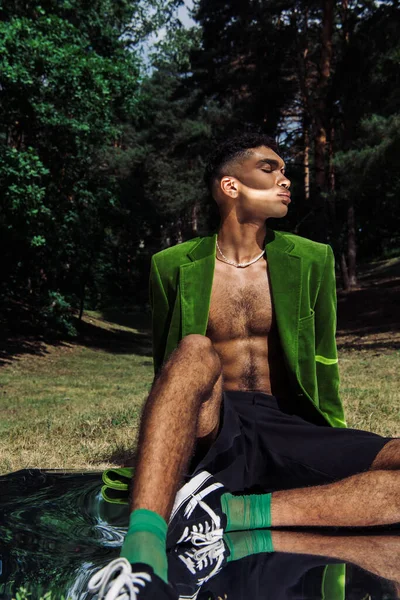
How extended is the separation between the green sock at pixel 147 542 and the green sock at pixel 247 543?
0.47 m

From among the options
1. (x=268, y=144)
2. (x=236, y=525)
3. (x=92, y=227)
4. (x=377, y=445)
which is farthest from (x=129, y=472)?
(x=92, y=227)

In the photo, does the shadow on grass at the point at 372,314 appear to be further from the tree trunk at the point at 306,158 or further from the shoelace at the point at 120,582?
the shoelace at the point at 120,582

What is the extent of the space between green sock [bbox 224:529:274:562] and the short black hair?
5.36 feet

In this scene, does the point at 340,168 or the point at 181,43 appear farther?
the point at 181,43

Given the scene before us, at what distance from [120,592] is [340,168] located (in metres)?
15.9

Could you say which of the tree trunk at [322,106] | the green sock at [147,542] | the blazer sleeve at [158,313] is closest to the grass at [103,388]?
the blazer sleeve at [158,313]

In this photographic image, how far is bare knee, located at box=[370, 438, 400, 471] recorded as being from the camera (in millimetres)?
2666

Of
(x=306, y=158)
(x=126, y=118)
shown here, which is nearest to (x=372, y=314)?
(x=306, y=158)

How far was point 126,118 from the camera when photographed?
1803 centimetres

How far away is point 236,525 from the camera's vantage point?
2.64m

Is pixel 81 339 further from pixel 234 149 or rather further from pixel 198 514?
pixel 198 514

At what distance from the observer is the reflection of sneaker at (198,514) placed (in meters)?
2.40

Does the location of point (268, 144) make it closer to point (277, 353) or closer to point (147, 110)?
point (277, 353)

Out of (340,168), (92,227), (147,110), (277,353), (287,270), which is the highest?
(147,110)
